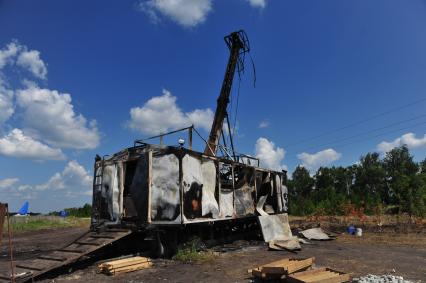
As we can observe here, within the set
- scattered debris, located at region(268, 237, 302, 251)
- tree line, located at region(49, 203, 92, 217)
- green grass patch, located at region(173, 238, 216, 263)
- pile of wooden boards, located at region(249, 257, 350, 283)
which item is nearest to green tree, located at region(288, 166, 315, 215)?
tree line, located at region(49, 203, 92, 217)

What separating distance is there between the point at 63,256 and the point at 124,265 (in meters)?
1.50

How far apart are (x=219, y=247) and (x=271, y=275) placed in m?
6.04

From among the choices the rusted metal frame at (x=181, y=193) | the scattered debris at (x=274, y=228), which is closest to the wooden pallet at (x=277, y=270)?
the rusted metal frame at (x=181, y=193)

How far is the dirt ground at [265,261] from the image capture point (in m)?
8.91

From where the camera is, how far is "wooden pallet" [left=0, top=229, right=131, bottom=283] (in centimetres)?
842

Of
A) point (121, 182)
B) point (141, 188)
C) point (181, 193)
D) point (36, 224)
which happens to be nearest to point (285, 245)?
point (181, 193)

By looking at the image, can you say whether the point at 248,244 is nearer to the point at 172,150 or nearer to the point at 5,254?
the point at 172,150

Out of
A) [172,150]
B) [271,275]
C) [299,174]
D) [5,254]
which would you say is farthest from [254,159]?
[299,174]

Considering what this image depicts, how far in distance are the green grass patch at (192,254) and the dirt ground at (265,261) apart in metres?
0.26

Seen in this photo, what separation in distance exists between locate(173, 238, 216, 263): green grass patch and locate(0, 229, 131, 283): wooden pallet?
1665 mm

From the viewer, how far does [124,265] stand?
9.50 m

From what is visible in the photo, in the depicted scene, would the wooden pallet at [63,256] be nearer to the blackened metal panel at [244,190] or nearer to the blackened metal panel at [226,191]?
the blackened metal panel at [226,191]

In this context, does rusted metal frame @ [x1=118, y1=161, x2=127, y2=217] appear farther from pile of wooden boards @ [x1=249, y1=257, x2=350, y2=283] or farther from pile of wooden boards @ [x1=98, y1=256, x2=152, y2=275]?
pile of wooden boards @ [x1=249, y1=257, x2=350, y2=283]

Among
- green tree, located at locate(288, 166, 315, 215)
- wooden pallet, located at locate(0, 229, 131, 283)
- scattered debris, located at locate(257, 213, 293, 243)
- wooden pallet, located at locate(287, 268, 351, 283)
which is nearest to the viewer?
wooden pallet, located at locate(287, 268, 351, 283)
